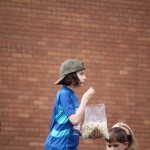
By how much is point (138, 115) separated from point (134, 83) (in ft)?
1.83

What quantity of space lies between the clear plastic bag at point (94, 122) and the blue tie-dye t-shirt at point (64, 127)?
0.14 meters

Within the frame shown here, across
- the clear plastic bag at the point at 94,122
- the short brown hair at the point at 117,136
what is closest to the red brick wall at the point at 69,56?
the short brown hair at the point at 117,136

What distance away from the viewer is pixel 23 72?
27.1 feet

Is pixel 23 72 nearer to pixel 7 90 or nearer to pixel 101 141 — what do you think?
pixel 7 90

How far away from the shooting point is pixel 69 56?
8492mm

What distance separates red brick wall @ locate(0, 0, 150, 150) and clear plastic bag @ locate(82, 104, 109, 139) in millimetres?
3135

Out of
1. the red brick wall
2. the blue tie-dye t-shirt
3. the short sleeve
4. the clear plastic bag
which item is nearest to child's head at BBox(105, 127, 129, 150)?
the clear plastic bag

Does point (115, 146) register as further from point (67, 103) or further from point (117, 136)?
point (67, 103)

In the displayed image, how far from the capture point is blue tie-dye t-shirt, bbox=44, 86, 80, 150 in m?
5.14

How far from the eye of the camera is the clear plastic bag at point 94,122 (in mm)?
5078

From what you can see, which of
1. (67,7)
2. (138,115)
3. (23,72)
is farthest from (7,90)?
(138,115)

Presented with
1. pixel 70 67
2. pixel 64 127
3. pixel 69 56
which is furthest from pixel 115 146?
pixel 69 56

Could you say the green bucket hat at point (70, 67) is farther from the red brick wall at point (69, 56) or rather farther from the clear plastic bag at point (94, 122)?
the red brick wall at point (69, 56)

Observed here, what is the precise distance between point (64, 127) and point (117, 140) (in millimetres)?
634
